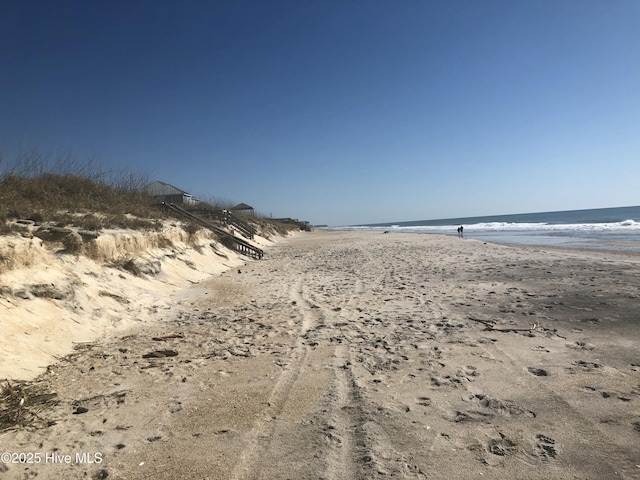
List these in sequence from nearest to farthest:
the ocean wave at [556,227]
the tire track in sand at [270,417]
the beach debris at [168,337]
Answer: the tire track in sand at [270,417]
the beach debris at [168,337]
the ocean wave at [556,227]

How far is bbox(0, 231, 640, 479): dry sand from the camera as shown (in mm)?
2721

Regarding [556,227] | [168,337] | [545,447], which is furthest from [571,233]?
[168,337]

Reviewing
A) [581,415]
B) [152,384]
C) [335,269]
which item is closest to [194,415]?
[152,384]

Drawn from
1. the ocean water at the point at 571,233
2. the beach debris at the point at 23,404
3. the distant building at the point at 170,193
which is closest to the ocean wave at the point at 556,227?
the ocean water at the point at 571,233

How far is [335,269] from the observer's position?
14102 mm

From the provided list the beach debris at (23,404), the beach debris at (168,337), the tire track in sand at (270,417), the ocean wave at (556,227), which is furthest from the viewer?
the ocean wave at (556,227)

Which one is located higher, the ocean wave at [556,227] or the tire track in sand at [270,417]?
the ocean wave at [556,227]

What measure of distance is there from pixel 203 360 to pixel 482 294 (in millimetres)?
6464

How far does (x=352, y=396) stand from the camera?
12.3ft

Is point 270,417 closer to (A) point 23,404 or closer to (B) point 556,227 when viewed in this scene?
(A) point 23,404

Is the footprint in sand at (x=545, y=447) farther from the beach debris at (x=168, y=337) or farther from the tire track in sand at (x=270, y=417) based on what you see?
the beach debris at (x=168, y=337)

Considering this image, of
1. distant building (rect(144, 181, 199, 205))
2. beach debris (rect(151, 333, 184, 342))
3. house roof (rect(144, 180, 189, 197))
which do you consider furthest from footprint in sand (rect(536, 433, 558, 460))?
house roof (rect(144, 180, 189, 197))

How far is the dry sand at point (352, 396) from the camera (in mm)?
2721

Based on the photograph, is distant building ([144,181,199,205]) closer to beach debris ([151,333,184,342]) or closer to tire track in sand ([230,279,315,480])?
beach debris ([151,333,184,342])
